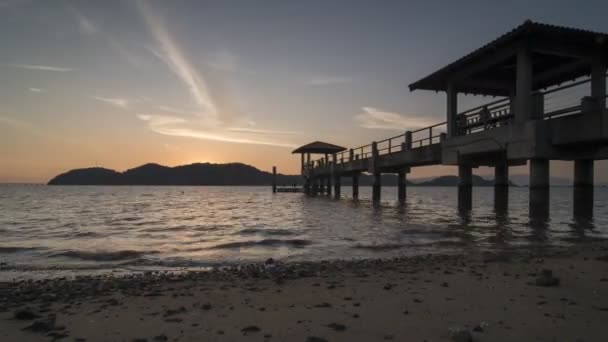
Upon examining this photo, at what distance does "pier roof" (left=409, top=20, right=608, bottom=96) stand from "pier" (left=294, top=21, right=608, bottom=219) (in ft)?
0.12

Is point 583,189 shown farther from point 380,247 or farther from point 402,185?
point 402,185

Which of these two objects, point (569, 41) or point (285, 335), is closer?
point (285, 335)

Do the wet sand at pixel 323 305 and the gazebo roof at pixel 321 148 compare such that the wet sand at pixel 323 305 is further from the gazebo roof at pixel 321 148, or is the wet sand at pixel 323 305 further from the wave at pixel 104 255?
the gazebo roof at pixel 321 148

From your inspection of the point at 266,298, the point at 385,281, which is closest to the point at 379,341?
the point at 266,298

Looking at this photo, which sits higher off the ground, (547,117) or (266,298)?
(547,117)

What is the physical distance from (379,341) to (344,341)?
0.32 meters

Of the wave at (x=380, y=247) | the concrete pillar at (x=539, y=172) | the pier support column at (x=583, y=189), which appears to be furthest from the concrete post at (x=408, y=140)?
the wave at (x=380, y=247)

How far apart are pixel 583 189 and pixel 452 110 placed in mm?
6864

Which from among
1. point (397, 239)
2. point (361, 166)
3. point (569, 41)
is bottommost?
point (397, 239)

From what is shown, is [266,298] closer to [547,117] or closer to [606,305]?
[606,305]

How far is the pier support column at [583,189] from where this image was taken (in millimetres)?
17658

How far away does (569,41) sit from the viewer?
51.3ft

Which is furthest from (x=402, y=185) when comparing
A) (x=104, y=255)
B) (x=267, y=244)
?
(x=104, y=255)

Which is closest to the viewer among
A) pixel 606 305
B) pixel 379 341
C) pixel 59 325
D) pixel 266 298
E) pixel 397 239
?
pixel 379 341
